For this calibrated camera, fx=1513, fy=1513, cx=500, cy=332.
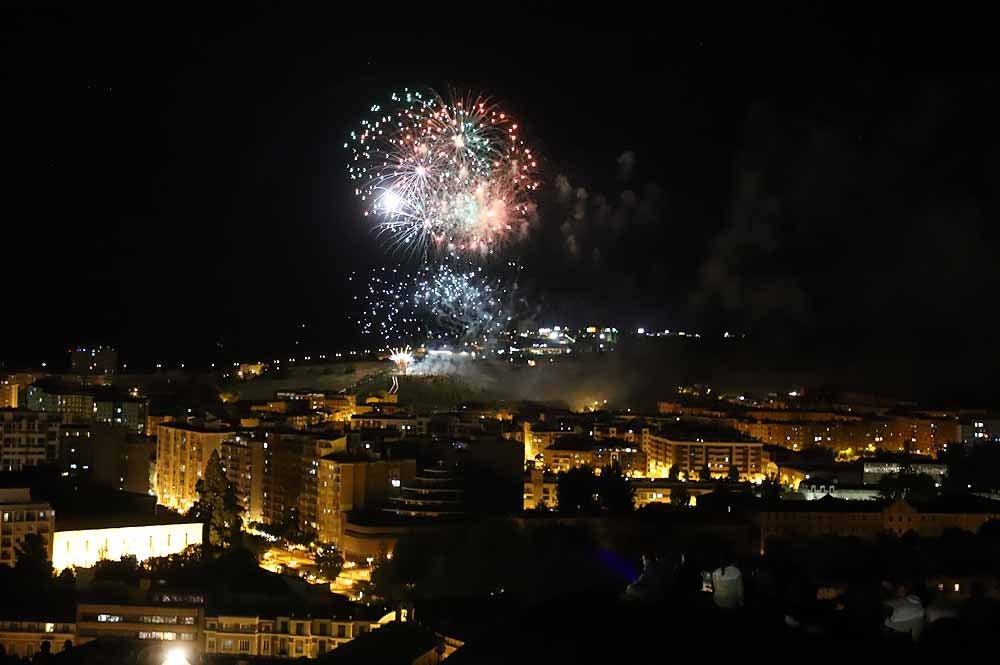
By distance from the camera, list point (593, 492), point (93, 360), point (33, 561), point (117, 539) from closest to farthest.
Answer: point (33, 561), point (117, 539), point (593, 492), point (93, 360)

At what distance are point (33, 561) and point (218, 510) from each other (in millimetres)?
1625

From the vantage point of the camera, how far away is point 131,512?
34.7 feet

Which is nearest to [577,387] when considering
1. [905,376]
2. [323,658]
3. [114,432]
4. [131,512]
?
[905,376]

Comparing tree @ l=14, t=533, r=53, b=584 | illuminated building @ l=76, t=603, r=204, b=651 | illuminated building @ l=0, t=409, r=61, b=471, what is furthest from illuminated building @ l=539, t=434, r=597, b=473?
illuminated building @ l=76, t=603, r=204, b=651

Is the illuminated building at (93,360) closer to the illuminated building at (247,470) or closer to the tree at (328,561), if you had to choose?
the illuminated building at (247,470)

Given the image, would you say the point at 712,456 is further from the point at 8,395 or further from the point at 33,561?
the point at 8,395

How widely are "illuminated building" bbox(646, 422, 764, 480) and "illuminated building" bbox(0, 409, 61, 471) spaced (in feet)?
18.6

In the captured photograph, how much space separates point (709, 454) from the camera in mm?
14141

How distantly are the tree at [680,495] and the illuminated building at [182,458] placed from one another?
143 inches

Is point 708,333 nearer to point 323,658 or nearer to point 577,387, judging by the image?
point 577,387

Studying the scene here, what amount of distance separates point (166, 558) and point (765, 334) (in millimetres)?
12051


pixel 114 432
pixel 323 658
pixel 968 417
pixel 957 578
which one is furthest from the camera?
pixel 968 417

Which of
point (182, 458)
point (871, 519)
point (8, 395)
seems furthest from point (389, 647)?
point (8, 395)

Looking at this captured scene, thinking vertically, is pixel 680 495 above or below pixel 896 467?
below
